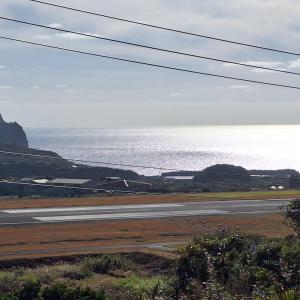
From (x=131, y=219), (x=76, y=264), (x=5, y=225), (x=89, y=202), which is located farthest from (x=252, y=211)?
(x=76, y=264)

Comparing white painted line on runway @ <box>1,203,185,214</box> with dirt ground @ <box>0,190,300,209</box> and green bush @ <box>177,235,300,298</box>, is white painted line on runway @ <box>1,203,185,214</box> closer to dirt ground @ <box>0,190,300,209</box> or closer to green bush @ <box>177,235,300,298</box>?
dirt ground @ <box>0,190,300,209</box>

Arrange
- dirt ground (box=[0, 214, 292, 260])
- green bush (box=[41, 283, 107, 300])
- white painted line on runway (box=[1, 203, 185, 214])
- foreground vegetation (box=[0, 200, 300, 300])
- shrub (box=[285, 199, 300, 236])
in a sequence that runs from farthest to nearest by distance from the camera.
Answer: white painted line on runway (box=[1, 203, 185, 214]) < shrub (box=[285, 199, 300, 236]) < dirt ground (box=[0, 214, 292, 260]) < green bush (box=[41, 283, 107, 300]) < foreground vegetation (box=[0, 200, 300, 300])

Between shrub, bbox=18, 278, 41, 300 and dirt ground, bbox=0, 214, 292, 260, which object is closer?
shrub, bbox=18, 278, 41, 300

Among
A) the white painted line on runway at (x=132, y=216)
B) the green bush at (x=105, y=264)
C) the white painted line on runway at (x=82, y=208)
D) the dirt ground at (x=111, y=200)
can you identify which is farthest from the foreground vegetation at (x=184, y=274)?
the dirt ground at (x=111, y=200)

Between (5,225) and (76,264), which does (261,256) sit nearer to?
(76,264)

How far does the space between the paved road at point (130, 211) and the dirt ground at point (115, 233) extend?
7.31ft

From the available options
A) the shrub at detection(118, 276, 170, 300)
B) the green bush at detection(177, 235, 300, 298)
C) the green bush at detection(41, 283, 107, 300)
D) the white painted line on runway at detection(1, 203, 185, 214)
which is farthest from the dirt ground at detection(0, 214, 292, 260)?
the green bush at detection(41, 283, 107, 300)

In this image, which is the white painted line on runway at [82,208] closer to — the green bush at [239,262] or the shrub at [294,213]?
the shrub at [294,213]

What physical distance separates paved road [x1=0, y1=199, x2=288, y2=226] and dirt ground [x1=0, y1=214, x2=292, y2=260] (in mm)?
2227

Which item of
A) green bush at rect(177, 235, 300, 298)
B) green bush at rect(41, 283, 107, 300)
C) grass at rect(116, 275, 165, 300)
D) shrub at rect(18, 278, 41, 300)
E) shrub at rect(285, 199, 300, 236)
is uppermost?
shrub at rect(285, 199, 300, 236)

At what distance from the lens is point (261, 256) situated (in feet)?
63.5

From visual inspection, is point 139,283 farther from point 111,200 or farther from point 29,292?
point 111,200

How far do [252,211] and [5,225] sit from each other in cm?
1871

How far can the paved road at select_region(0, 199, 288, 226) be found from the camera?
41.2 meters
